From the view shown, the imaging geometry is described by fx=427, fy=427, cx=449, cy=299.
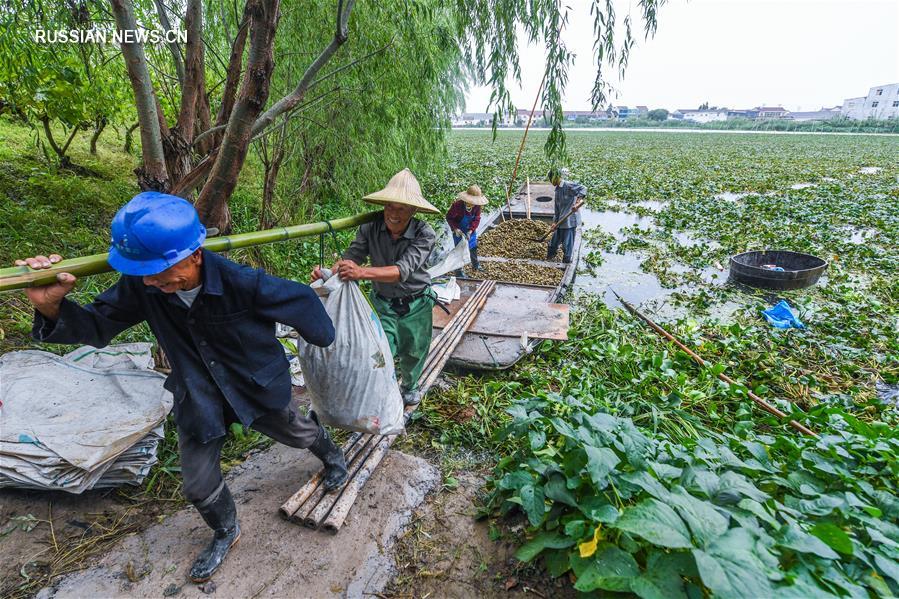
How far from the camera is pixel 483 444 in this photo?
292cm

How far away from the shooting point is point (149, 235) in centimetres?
125

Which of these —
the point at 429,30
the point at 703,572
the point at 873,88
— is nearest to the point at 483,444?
the point at 703,572

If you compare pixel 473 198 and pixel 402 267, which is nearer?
pixel 402 267

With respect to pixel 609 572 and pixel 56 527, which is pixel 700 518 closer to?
pixel 609 572

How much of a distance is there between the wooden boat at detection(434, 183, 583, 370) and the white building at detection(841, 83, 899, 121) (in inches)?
3714

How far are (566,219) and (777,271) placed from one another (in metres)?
2.82

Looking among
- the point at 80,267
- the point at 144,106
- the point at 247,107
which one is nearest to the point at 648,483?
the point at 80,267

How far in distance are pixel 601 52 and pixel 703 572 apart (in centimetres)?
315

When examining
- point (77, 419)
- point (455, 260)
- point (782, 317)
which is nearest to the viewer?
point (77, 419)

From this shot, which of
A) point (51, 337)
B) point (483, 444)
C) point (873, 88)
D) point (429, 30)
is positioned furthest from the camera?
point (873, 88)

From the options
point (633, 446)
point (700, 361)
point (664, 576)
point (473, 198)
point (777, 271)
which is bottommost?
point (700, 361)

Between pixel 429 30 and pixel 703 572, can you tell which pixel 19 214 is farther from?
pixel 703 572

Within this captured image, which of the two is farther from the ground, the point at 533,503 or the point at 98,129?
the point at 98,129

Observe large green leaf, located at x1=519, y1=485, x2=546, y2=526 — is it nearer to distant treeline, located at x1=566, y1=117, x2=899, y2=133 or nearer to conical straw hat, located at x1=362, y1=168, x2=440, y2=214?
conical straw hat, located at x1=362, y1=168, x2=440, y2=214
